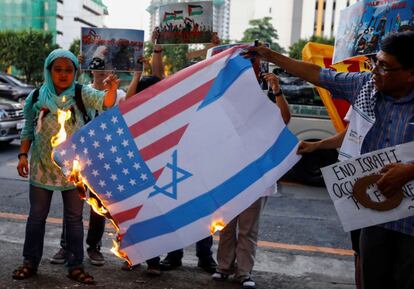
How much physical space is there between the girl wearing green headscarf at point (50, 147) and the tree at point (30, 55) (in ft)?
97.0

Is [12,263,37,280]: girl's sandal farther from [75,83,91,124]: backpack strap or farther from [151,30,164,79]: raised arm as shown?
[151,30,164,79]: raised arm

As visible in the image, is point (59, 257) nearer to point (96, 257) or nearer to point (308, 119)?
point (96, 257)

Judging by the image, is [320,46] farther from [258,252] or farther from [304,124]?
[304,124]

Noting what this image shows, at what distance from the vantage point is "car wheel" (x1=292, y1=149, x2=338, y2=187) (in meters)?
7.90

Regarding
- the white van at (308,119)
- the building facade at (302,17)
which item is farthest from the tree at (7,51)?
the building facade at (302,17)

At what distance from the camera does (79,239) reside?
11.8 feet

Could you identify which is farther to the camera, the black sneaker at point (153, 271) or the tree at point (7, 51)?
the tree at point (7, 51)

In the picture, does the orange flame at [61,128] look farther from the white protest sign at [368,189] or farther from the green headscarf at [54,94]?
the white protest sign at [368,189]

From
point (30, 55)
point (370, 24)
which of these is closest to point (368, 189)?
point (370, 24)

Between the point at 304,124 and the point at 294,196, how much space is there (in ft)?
4.26

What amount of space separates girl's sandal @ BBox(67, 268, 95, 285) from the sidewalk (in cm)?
4

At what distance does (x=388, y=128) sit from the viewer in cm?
239

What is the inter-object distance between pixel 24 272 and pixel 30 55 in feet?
100

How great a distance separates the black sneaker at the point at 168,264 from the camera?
13.0ft
